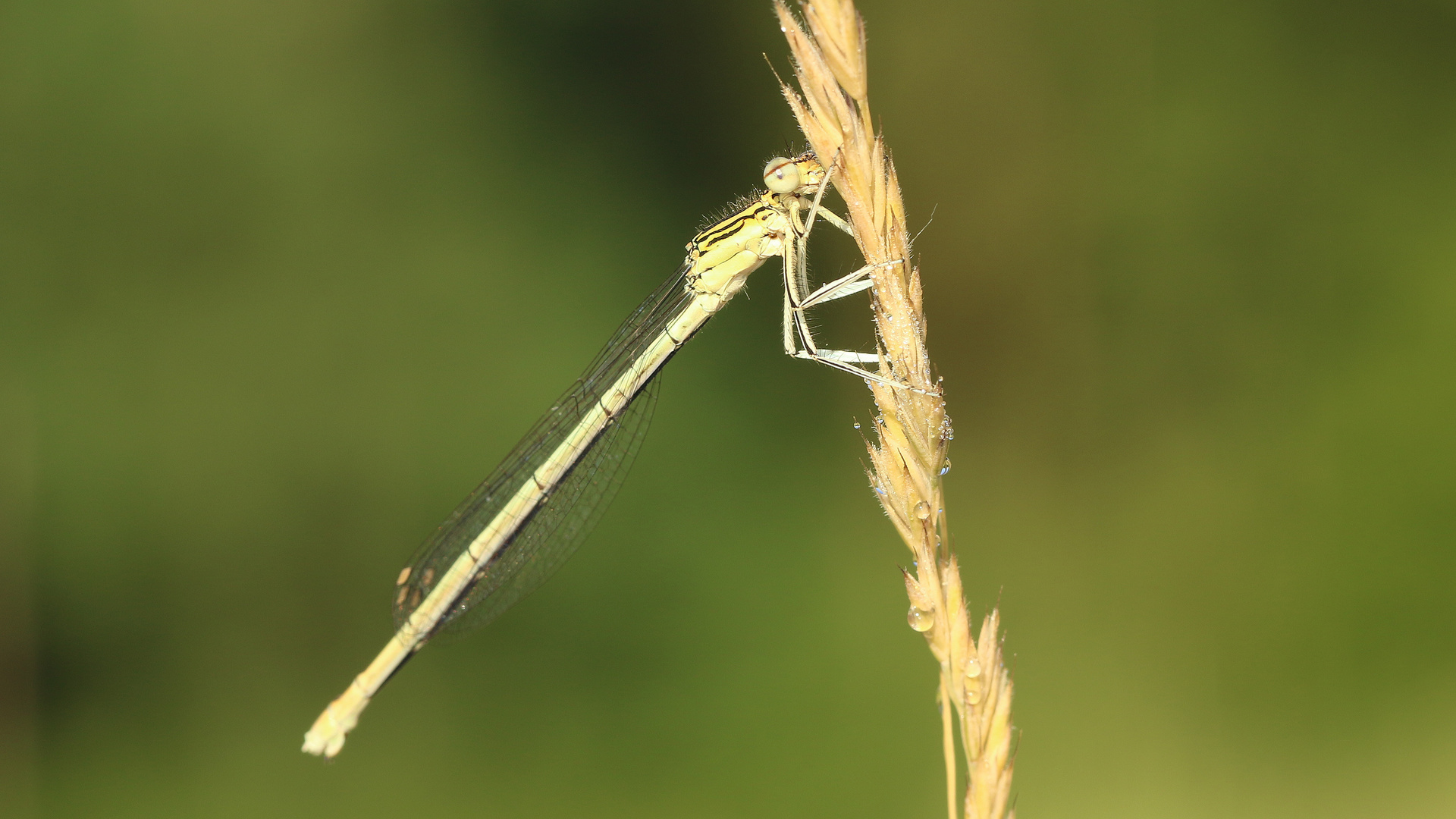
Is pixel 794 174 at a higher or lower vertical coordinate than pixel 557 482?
higher

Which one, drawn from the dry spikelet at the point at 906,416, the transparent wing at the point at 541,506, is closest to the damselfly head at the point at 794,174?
the dry spikelet at the point at 906,416

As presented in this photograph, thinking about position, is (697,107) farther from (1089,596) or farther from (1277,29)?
(1089,596)

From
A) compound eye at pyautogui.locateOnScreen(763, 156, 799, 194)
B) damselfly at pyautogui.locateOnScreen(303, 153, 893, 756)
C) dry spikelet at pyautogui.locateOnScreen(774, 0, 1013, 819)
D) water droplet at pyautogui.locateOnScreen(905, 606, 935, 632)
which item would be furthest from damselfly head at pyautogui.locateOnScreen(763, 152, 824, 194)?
water droplet at pyautogui.locateOnScreen(905, 606, 935, 632)

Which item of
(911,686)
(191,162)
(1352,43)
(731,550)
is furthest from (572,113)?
(1352,43)

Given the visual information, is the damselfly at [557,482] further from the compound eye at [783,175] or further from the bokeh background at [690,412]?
the bokeh background at [690,412]

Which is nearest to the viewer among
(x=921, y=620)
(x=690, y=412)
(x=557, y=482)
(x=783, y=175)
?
(x=921, y=620)

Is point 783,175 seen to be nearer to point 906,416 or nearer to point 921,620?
point 906,416

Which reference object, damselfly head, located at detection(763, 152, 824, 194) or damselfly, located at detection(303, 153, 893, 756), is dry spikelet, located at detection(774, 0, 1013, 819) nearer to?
damselfly head, located at detection(763, 152, 824, 194)

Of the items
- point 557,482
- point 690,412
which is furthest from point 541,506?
point 690,412
